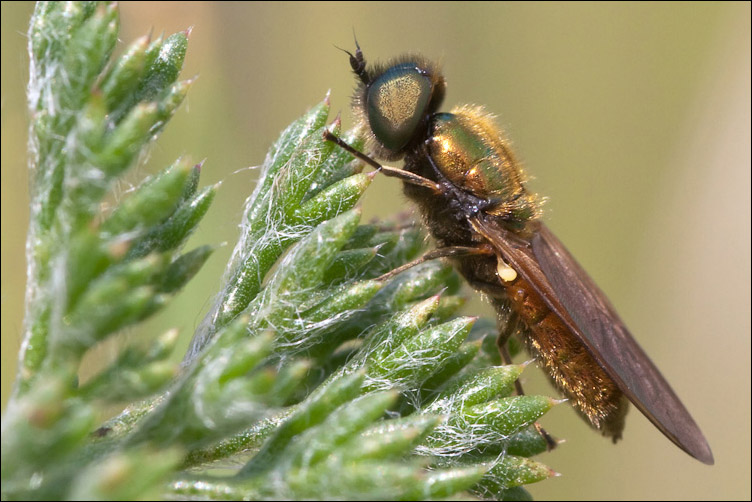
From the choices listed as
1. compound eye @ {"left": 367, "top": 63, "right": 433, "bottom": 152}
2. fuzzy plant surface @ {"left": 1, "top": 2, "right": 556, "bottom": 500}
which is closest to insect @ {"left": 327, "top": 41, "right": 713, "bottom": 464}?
compound eye @ {"left": 367, "top": 63, "right": 433, "bottom": 152}

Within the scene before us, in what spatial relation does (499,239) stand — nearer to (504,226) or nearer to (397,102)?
(504,226)

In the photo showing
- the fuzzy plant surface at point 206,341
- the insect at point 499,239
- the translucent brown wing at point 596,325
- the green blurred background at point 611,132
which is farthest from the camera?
the green blurred background at point 611,132

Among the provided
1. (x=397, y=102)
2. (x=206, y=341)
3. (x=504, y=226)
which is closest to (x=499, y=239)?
(x=504, y=226)

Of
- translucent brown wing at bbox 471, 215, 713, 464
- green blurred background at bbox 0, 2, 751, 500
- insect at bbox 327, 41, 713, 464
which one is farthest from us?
green blurred background at bbox 0, 2, 751, 500

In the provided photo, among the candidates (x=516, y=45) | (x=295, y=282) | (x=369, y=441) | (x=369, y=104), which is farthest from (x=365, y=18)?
(x=369, y=441)

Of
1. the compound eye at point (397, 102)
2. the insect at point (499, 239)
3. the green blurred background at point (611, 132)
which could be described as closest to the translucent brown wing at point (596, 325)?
the insect at point (499, 239)

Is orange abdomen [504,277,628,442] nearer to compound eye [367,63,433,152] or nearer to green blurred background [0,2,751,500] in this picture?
compound eye [367,63,433,152]

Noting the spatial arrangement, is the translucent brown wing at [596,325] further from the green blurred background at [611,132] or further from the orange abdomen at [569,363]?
the green blurred background at [611,132]
